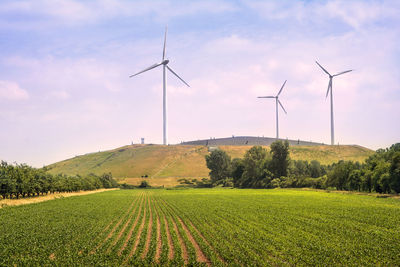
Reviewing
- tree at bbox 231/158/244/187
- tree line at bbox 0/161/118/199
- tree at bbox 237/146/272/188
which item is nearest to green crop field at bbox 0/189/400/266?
tree line at bbox 0/161/118/199

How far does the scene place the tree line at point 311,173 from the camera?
85188mm

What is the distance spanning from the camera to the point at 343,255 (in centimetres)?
2281

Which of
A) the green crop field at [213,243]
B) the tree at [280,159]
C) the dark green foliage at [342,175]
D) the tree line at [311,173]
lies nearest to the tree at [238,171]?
the tree line at [311,173]

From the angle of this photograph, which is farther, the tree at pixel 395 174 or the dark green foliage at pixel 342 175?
the dark green foliage at pixel 342 175

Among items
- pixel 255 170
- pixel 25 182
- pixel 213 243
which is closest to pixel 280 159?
pixel 255 170

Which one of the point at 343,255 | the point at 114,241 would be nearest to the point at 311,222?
the point at 343,255

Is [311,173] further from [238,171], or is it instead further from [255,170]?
[238,171]

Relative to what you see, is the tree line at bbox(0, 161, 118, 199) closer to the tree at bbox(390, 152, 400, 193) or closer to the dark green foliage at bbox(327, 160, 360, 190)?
the tree at bbox(390, 152, 400, 193)

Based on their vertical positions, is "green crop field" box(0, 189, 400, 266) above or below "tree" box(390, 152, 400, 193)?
below

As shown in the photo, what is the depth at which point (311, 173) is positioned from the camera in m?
165

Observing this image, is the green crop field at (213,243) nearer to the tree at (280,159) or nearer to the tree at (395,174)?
the tree at (395,174)

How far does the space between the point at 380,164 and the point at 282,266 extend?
267ft

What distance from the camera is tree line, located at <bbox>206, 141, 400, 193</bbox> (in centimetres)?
8519

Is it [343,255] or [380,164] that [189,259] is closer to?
[343,255]
